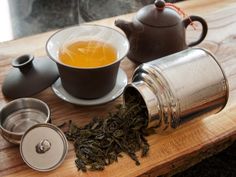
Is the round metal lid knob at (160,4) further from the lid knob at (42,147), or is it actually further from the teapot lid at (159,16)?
the lid knob at (42,147)

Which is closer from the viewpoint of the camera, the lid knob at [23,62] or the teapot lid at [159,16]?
the lid knob at [23,62]

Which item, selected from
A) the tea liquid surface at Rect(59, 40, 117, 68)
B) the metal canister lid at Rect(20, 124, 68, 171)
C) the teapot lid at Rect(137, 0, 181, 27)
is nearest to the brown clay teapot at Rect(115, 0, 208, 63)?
the teapot lid at Rect(137, 0, 181, 27)

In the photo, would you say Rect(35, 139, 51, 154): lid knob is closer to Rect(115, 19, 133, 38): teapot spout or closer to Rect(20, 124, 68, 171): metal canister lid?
Rect(20, 124, 68, 171): metal canister lid

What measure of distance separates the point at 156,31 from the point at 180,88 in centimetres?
30

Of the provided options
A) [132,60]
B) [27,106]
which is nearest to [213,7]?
[132,60]

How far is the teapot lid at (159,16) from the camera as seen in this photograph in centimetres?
112

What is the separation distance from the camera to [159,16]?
1120 millimetres

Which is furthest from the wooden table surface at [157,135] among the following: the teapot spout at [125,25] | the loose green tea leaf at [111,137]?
the teapot spout at [125,25]

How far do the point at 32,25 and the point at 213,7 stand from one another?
3.55 feet

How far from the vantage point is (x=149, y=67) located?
94cm

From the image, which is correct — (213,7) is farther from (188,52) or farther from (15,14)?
(15,14)

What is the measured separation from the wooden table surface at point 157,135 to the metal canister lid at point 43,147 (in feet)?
0.08

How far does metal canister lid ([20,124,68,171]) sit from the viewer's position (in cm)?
84

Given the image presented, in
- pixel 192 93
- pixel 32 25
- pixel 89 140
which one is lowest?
pixel 32 25
